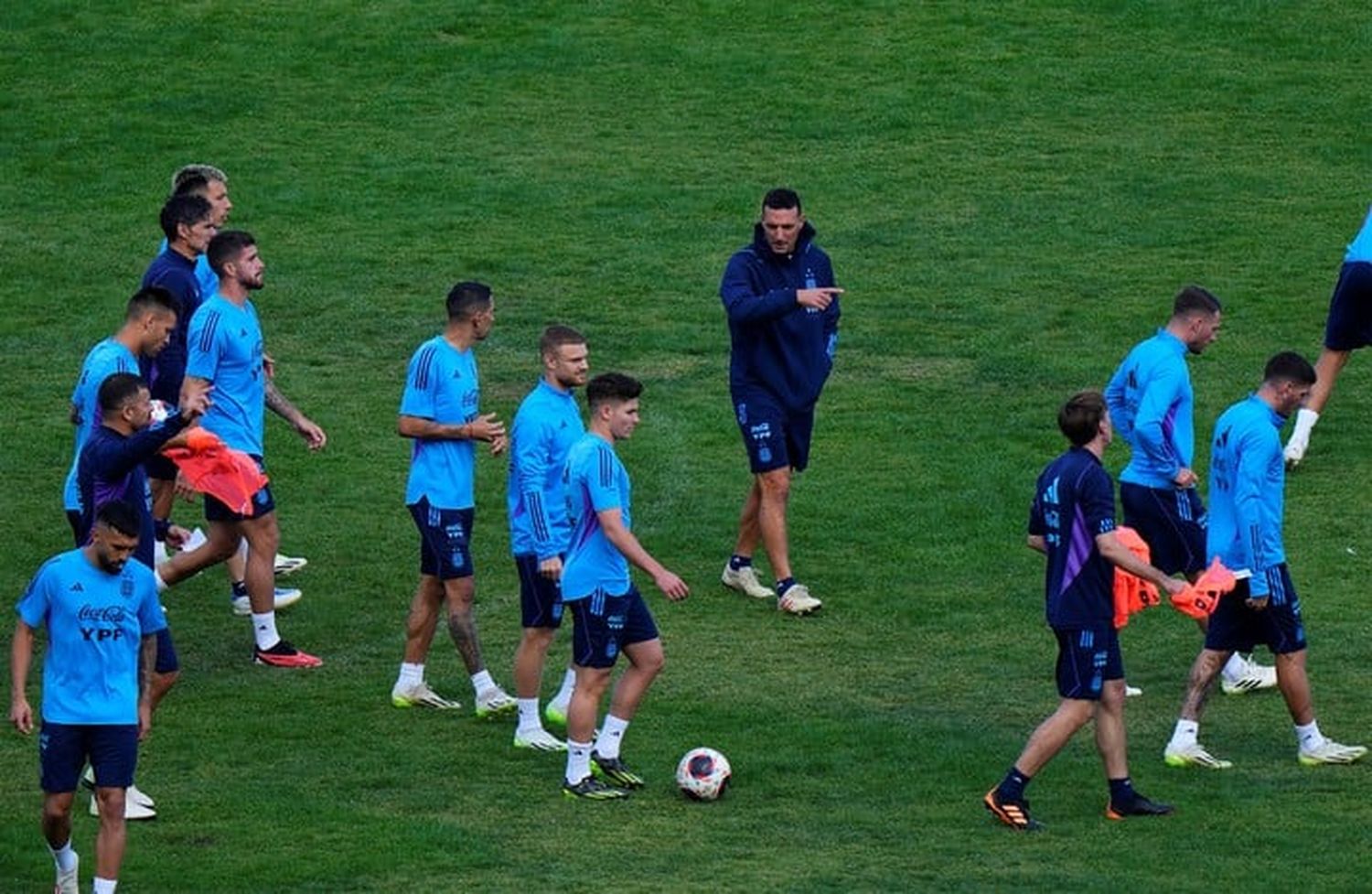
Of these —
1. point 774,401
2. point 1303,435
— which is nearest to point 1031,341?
point 1303,435

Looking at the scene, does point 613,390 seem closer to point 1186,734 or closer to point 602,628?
point 602,628

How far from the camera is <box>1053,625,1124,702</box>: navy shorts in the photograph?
486 inches

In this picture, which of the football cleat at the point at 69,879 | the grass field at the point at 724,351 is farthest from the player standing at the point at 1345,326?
the football cleat at the point at 69,879

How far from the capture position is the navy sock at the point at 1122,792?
40.8ft

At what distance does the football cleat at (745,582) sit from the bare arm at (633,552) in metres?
3.79

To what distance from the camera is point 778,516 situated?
16.2m

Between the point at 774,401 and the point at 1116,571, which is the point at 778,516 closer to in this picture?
the point at 774,401

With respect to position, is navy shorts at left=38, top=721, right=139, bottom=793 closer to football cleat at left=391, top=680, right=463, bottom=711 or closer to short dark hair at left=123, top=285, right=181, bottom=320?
short dark hair at left=123, top=285, right=181, bottom=320

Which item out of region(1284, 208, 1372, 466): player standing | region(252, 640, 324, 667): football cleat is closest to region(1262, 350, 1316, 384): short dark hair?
region(1284, 208, 1372, 466): player standing

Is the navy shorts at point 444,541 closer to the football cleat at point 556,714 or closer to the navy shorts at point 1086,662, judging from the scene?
the football cleat at point 556,714

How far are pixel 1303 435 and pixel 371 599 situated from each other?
675 cm

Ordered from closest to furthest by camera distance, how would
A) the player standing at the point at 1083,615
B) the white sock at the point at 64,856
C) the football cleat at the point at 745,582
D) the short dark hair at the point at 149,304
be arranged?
the white sock at the point at 64,856
the player standing at the point at 1083,615
the short dark hair at the point at 149,304
the football cleat at the point at 745,582

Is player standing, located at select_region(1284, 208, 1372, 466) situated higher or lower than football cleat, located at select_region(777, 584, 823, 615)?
higher

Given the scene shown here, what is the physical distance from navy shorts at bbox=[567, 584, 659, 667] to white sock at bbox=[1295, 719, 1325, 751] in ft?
11.2
